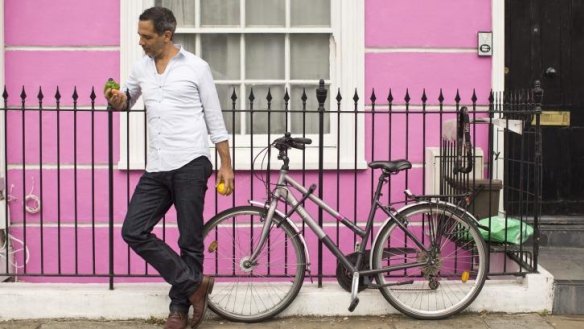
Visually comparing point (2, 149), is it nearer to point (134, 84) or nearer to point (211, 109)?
point (134, 84)

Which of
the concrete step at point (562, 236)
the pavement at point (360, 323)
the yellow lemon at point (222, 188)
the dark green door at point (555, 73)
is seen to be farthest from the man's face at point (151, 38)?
the concrete step at point (562, 236)

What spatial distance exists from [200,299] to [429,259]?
1533mm

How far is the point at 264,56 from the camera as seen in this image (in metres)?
7.41

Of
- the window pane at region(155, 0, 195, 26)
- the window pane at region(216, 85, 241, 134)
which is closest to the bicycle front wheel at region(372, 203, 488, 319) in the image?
the window pane at region(216, 85, 241, 134)

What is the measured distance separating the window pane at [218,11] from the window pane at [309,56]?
0.56 m

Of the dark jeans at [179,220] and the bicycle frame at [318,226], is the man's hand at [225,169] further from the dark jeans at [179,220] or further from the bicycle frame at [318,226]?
the bicycle frame at [318,226]

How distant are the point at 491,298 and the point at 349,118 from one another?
7.06ft

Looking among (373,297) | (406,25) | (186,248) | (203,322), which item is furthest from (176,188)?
(406,25)

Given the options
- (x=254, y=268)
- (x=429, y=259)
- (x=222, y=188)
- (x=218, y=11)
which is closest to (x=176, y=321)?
A: (x=254, y=268)

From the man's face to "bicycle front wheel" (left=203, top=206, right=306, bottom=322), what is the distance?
44.0 inches

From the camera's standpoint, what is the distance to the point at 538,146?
19.6ft

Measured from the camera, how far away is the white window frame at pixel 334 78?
283 inches

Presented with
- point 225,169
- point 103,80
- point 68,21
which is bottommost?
point 225,169

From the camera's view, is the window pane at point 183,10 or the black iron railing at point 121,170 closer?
the black iron railing at point 121,170
